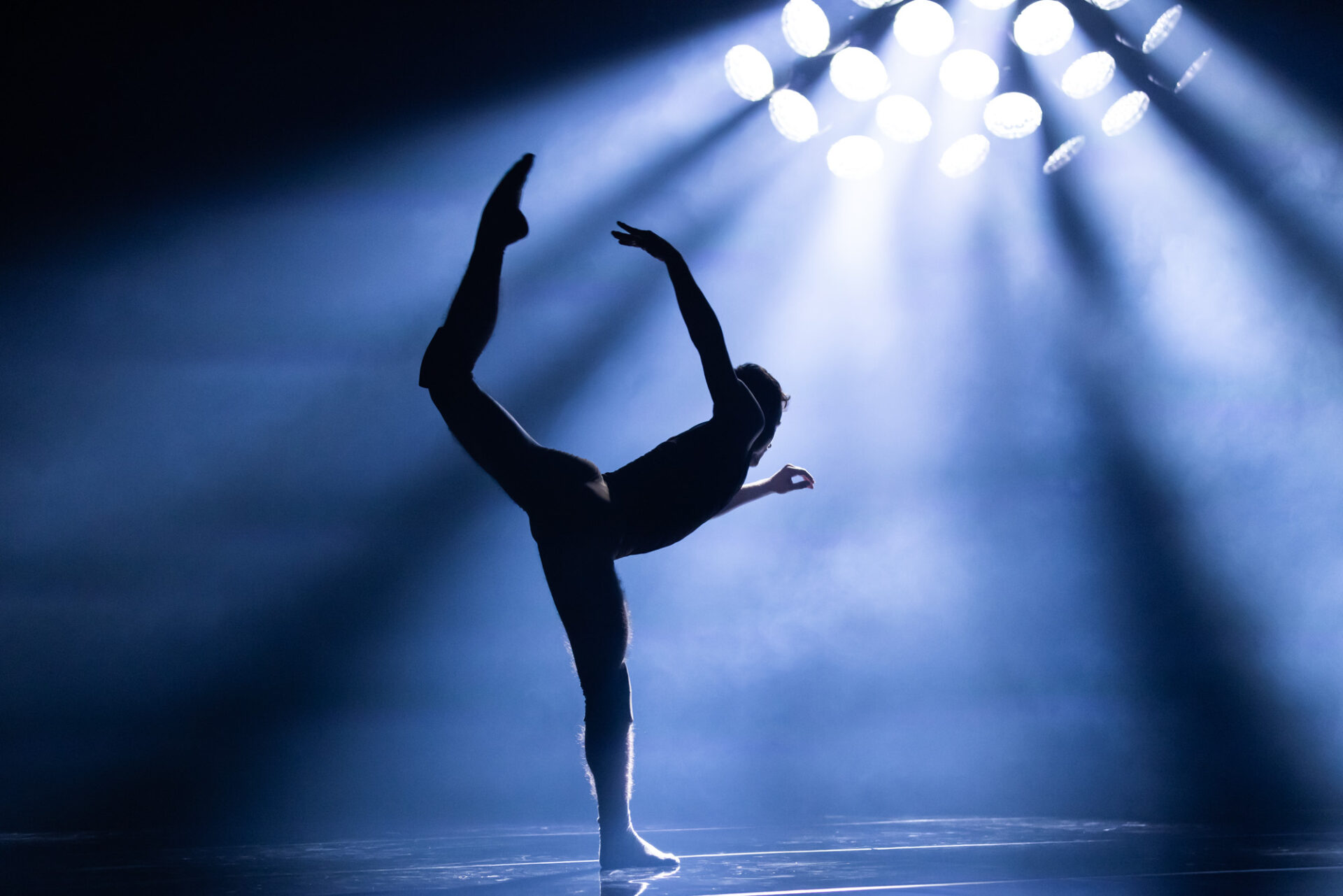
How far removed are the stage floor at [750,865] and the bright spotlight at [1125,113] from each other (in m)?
2.58

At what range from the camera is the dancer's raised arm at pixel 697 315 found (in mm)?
1390

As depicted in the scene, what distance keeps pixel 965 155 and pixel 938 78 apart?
32 centimetres

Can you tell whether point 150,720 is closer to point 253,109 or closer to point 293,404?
point 293,404

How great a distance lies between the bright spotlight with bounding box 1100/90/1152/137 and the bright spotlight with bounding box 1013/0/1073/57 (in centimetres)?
46

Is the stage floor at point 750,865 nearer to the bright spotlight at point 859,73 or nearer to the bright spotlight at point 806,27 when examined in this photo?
the bright spotlight at point 859,73

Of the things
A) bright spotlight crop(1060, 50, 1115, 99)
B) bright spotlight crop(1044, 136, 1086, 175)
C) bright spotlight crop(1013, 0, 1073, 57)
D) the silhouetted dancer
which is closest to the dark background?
bright spotlight crop(1060, 50, 1115, 99)

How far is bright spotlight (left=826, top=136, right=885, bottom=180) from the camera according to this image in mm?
3281

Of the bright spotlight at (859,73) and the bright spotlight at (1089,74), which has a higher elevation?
the bright spotlight at (859,73)

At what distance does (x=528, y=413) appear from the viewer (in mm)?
3502

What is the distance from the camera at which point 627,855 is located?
4.58 ft

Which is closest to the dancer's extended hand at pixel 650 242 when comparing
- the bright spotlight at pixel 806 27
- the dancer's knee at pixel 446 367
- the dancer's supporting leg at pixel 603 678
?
the dancer's knee at pixel 446 367

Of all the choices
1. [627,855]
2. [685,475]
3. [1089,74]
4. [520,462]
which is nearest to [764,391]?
[685,475]

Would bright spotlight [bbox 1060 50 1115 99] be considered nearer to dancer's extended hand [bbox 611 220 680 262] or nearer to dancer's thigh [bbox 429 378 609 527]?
dancer's extended hand [bbox 611 220 680 262]

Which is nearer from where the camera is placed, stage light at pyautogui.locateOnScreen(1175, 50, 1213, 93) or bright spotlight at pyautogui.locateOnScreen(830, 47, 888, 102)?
bright spotlight at pyautogui.locateOnScreen(830, 47, 888, 102)
